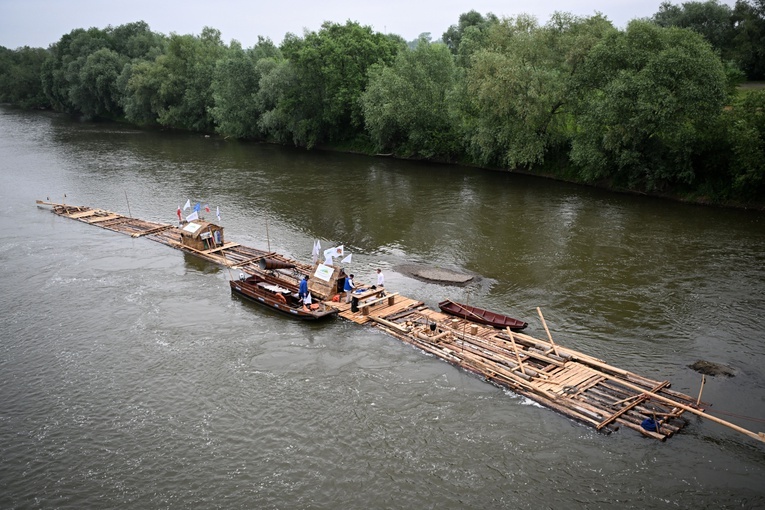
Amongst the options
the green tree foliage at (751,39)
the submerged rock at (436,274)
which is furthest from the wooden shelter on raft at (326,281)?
the green tree foliage at (751,39)

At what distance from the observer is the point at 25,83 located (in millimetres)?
140500

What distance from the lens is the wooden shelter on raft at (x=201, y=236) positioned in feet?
132

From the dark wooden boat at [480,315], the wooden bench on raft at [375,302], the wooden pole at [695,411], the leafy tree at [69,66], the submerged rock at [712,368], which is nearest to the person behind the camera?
the wooden pole at [695,411]

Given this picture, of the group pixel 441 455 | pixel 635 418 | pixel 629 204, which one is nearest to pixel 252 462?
pixel 441 455

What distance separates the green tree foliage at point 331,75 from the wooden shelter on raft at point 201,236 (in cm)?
3767

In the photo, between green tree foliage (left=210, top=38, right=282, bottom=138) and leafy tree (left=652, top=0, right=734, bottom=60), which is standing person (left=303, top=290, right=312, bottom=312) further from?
leafy tree (left=652, top=0, right=734, bottom=60)

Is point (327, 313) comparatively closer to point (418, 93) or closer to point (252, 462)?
point (252, 462)

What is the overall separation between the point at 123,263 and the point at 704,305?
120 ft

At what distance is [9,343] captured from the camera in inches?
1123

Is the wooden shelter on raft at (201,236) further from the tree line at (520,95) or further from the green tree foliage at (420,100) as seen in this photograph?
the green tree foliage at (420,100)

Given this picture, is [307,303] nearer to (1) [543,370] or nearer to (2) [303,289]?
(2) [303,289]

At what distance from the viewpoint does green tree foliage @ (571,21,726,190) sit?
45.2 meters

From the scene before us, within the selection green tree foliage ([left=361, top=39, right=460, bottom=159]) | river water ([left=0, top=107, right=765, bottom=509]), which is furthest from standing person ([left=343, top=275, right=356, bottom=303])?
green tree foliage ([left=361, top=39, right=460, bottom=159])

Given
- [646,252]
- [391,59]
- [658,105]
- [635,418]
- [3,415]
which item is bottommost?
[3,415]
